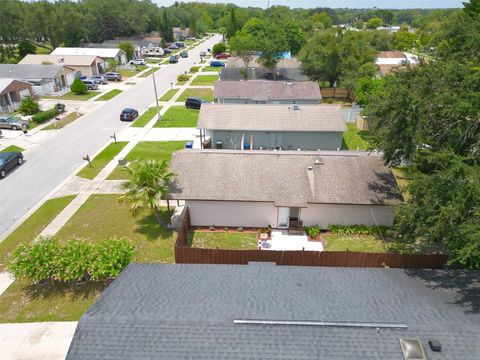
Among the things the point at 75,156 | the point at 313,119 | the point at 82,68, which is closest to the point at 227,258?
the point at 313,119

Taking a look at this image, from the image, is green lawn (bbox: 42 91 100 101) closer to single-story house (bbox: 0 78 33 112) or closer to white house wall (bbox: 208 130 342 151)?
single-story house (bbox: 0 78 33 112)

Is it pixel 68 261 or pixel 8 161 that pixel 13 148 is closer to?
pixel 8 161

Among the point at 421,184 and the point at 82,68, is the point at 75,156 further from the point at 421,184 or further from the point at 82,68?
the point at 82,68

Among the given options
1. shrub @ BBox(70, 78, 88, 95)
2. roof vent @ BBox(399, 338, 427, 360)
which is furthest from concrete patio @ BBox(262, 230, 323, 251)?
shrub @ BBox(70, 78, 88, 95)

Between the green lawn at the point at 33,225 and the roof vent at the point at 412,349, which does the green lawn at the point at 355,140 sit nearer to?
the roof vent at the point at 412,349

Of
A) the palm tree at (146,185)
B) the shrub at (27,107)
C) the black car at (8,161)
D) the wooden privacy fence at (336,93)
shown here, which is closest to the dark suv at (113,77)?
the shrub at (27,107)

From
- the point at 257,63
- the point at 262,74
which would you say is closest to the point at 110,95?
the point at 262,74
